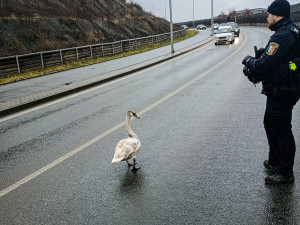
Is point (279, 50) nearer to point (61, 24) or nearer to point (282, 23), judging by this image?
point (282, 23)

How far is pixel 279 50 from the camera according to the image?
391cm

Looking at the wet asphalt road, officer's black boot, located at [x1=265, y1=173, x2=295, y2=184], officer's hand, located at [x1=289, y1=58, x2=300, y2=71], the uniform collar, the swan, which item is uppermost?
the uniform collar

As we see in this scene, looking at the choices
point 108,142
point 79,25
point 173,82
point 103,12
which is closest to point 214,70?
point 173,82

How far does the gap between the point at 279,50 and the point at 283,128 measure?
1.03 m

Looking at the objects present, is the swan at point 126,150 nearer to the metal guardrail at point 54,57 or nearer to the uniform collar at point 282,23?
the uniform collar at point 282,23

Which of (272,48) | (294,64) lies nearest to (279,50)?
(272,48)

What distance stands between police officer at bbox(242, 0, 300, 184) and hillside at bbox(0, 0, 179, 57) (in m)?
24.0

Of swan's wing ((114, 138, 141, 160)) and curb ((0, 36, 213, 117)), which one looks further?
curb ((0, 36, 213, 117))

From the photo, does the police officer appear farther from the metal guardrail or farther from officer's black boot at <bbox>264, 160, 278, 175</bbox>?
the metal guardrail

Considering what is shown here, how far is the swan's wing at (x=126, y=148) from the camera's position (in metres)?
4.75

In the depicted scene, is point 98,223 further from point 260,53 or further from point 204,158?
point 260,53

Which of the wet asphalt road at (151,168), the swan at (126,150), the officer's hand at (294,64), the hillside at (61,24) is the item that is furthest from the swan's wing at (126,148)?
the hillside at (61,24)

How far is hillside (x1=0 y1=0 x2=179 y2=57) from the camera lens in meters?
27.6

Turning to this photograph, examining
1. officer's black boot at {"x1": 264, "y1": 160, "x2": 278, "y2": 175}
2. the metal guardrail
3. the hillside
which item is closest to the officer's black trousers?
officer's black boot at {"x1": 264, "y1": 160, "x2": 278, "y2": 175}
